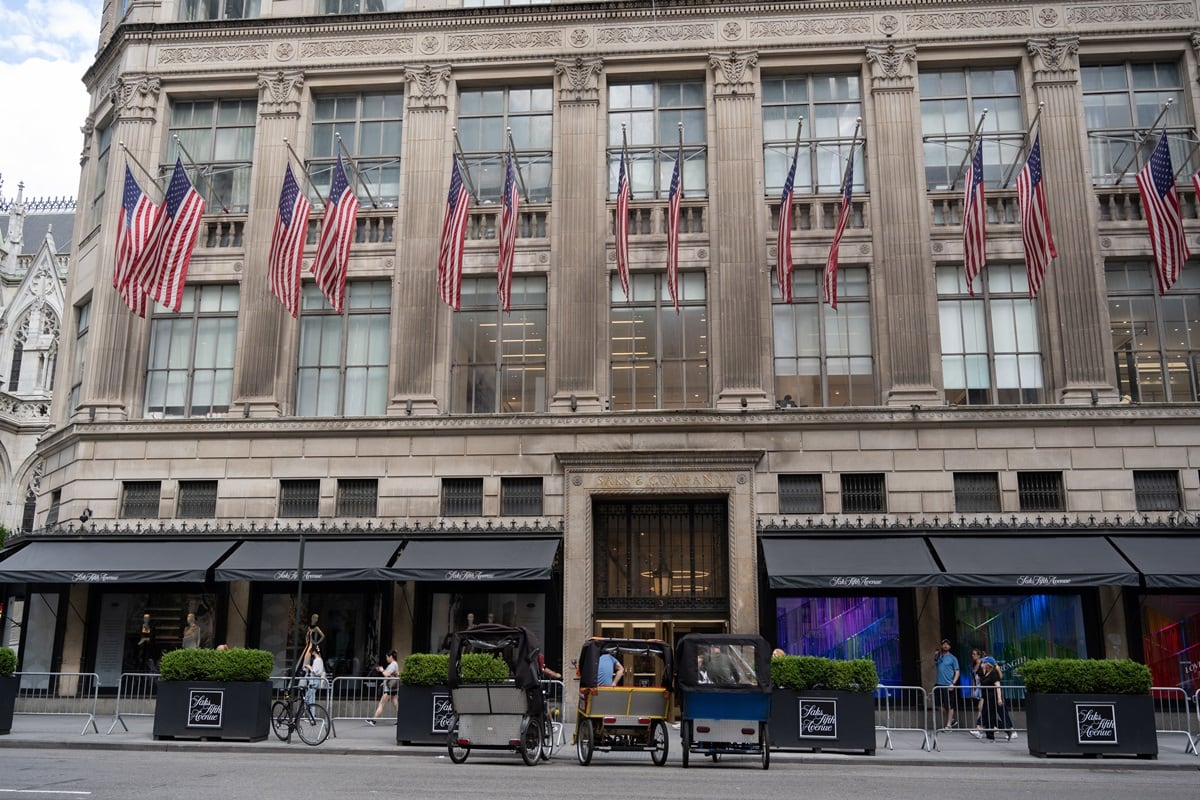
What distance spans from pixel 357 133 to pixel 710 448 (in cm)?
A: 1373

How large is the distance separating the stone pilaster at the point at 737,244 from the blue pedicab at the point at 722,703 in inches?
424

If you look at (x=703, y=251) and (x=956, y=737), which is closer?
(x=956, y=737)

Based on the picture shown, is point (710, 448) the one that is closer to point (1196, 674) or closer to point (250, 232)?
point (1196, 674)

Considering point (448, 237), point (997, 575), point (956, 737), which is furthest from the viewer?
point (448, 237)

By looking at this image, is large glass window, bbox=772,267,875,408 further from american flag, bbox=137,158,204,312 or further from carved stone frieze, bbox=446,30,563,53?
american flag, bbox=137,158,204,312

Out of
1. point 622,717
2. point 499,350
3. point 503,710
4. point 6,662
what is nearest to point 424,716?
point 503,710

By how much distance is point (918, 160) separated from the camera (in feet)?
89.1

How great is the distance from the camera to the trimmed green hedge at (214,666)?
18859 mm

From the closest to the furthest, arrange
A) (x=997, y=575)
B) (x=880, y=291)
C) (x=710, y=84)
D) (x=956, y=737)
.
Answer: (x=956, y=737) < (x=997, y=575) < (x=880, y=291) < (x=710, y=84)

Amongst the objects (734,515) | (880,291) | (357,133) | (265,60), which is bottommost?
(734,515)

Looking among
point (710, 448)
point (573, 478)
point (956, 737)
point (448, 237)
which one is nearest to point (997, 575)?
point (956, 737)

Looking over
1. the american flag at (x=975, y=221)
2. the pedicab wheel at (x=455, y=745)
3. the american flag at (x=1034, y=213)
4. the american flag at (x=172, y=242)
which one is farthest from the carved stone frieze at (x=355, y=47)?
the pedicab wheel at (x=455, y=745)

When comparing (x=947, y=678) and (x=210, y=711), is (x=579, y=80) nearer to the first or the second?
(x=947, y=678)

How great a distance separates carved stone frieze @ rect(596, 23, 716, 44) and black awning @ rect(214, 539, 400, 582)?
15.1m
